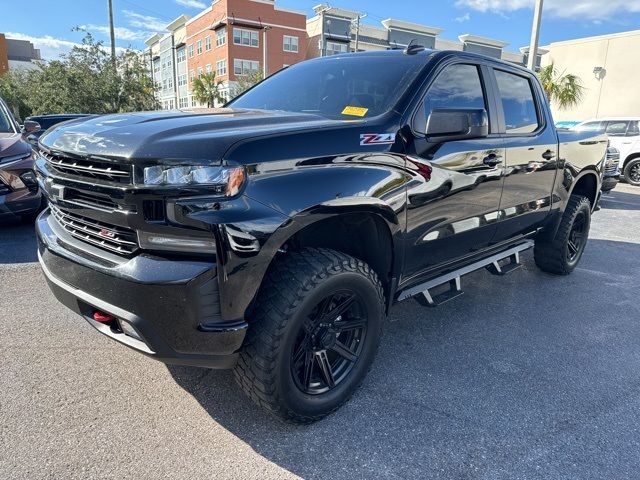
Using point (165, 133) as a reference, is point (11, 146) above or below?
below

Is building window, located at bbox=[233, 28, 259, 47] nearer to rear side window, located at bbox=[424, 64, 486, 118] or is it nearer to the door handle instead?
rear side window, located at bbox=[424, 64, 486, 118]

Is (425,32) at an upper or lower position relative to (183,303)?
upper

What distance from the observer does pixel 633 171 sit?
511 inches

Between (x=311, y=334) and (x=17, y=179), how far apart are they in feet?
15.1

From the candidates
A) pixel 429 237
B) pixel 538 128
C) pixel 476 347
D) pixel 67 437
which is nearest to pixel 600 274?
pixel 538 128

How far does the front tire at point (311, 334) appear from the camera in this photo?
211 cm

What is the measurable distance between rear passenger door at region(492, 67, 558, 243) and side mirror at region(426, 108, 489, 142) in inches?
30.5

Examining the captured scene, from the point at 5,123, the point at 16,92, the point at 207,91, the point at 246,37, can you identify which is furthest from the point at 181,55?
the point at 5,123

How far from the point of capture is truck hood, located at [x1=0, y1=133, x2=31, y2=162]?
529 centimetres

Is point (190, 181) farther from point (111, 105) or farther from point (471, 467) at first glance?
point (111, 105)

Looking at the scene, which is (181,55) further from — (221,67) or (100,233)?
(100,233)

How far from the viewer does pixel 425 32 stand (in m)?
55.0

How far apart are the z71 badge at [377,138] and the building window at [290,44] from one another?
48045 millimetres

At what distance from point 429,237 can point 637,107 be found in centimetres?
→ 2642
